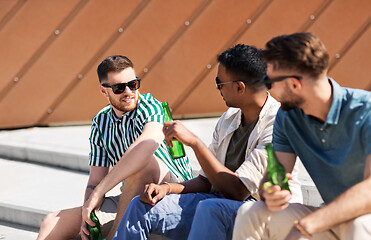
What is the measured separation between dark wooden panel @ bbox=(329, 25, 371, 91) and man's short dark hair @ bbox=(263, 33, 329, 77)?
3863 millimetres

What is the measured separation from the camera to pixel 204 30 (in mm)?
5797

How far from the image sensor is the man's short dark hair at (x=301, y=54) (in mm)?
2125

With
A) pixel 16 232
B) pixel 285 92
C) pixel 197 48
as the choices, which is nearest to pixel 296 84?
pixel 285 92

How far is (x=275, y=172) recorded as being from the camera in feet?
7.51

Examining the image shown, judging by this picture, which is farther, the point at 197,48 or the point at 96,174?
the point at 197,48

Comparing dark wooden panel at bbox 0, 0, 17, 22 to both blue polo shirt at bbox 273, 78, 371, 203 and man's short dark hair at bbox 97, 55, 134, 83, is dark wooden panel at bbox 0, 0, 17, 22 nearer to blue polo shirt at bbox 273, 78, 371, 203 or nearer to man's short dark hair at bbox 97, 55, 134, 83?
man's short dark hair at bbox 97, 55, 134, 83

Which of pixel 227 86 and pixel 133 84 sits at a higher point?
pixel 227 86

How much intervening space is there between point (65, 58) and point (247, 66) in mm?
3446

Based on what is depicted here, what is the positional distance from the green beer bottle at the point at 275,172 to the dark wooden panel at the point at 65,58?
12.4 ft

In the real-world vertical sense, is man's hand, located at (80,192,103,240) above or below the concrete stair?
above

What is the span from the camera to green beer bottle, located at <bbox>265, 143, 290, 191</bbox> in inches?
89.0

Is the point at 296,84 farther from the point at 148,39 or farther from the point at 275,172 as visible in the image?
the point at 148,39

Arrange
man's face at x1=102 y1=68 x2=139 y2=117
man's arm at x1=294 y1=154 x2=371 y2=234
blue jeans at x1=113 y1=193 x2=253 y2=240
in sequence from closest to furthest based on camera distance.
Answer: man's arm at x1=294 y1=154 x2=371 y2=234 → blue jeans at x1=113 y1=193 x2=253 y2=240 → man's face at x1=102 y1=68 x2=139 y2=117

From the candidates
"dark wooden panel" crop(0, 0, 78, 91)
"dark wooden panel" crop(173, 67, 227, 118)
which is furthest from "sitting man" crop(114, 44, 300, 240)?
"dark wooden panel" crop(0, 0, 78, 91)
